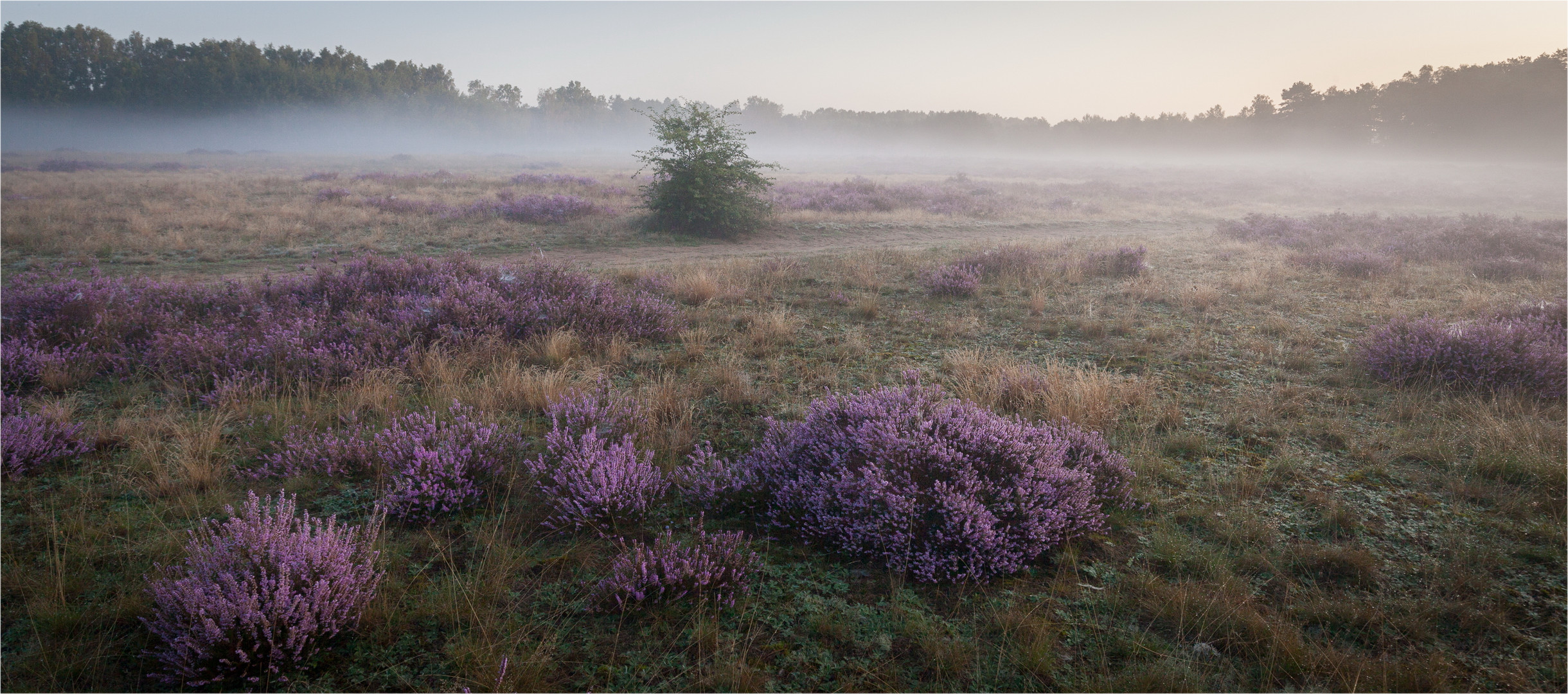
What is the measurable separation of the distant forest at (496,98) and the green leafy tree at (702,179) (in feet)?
273

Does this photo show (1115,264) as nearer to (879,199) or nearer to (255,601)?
(879,199)

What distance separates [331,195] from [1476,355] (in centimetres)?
2598

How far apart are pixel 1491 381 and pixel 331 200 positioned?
2535 cm

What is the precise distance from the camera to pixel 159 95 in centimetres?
6794

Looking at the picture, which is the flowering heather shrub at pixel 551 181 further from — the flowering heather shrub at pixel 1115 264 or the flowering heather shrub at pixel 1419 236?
the flowering heather shrub at pixel 1419 236

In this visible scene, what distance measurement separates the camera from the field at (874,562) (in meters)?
2.56

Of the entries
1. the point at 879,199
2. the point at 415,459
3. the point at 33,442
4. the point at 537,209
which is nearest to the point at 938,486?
the point at 415,459

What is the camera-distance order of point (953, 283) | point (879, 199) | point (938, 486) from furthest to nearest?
point (879, 199) < point (953, 283) < point (938, 486)

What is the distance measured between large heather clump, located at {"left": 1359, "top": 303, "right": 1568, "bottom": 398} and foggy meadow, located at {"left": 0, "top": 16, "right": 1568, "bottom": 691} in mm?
44

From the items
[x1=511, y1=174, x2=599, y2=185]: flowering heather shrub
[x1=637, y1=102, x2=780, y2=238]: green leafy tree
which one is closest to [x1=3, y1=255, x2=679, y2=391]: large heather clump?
[x1=637, y1=102, x2=780, y2=238]: green leafy tree

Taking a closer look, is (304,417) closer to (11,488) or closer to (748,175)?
(11,488)

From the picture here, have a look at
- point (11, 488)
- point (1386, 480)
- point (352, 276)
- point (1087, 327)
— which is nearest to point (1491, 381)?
point (1386, 480)

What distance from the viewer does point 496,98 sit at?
364ft

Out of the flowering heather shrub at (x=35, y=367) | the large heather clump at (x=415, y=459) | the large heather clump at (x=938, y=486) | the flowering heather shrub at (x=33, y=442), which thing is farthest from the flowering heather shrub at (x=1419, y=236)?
the flowering heather shrub at (x=35, y=367)
